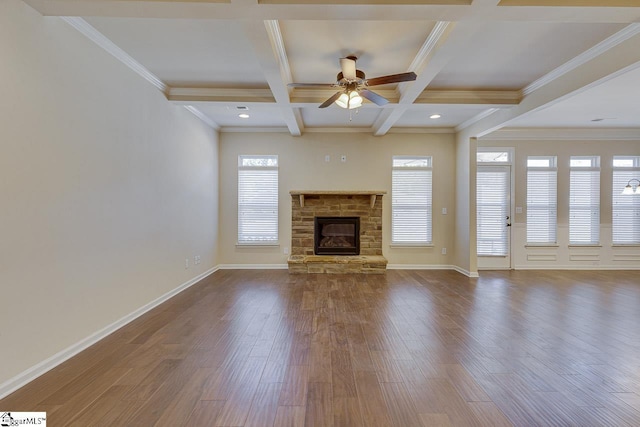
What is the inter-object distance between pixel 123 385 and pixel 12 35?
93.4 inches

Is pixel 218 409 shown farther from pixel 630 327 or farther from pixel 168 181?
pixel 630 327

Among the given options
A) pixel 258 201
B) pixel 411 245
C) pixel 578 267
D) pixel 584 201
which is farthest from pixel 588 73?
pixel 258 201

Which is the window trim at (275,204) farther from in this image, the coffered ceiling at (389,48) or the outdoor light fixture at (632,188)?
the outdoor light fixture at (632,188)

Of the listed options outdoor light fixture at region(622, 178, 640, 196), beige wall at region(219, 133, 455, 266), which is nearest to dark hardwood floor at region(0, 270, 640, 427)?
beige wall at region(219, 133, 455, 266)

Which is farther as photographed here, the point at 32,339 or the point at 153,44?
the point at 153,44

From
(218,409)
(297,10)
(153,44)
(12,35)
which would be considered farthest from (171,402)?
(153,44)

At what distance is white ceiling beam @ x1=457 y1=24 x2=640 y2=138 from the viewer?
242 centimetres

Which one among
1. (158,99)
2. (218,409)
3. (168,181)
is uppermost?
(158,99)

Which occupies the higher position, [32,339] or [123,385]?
[32,339]

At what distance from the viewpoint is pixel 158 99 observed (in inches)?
136

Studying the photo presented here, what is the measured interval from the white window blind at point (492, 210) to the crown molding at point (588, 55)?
2192 mm
